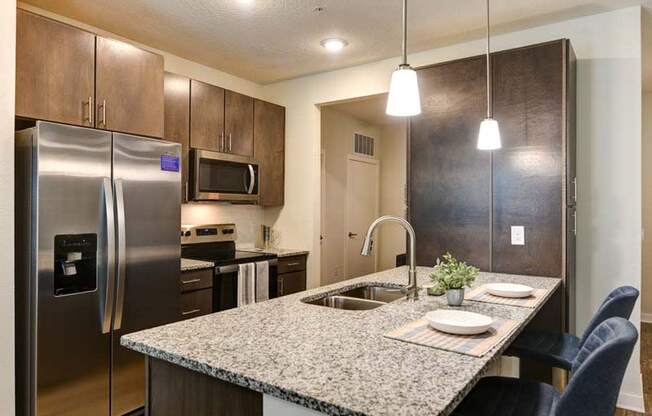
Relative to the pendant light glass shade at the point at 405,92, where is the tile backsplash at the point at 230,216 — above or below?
below

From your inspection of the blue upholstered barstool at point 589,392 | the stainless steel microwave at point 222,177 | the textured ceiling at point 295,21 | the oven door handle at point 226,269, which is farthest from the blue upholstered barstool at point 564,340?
the stainless steel microwave at point 222,177

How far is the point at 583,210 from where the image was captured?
297 cm

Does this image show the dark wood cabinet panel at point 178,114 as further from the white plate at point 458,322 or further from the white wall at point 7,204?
the white plate at point 458,322

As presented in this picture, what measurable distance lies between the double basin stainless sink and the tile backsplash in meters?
1.96

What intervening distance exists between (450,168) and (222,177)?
187 cm

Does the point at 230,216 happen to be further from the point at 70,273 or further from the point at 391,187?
the point at 391,187

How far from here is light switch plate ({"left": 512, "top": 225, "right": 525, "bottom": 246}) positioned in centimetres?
281

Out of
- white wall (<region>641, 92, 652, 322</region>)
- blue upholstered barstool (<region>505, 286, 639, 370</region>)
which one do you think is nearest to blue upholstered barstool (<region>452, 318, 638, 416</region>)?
blue upholstered barstool (<region>505, 286, 639, 370</region>)

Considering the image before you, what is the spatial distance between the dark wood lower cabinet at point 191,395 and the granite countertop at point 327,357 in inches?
3.0

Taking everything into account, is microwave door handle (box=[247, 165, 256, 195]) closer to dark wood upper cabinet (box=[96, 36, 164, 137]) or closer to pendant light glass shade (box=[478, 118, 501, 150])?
dark wood upper cabinet (box=[96, 36, 164, 137])

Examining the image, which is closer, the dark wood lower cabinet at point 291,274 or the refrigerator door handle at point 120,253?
the refrigerator door handle at point 120,253

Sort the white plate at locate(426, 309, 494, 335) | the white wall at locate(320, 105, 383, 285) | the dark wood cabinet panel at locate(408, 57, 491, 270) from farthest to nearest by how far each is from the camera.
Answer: the white wall at locate(320, 105, 383, 285) → the dark wood cabinet panel at locate(408, 57, 491, 270) → the white plate at locate(426, 309, 494, 335)

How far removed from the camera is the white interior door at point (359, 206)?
5812 millimetres

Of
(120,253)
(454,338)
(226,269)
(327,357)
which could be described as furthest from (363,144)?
(327,357)
